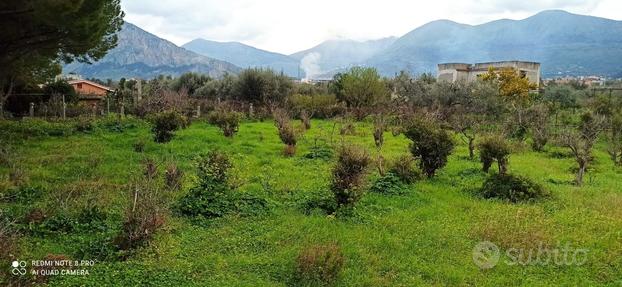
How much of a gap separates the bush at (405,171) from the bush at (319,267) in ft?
16.8

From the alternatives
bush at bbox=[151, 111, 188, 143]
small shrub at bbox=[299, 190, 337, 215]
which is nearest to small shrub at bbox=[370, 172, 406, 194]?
small shrub at bbox=[299, 190, 337, 215]

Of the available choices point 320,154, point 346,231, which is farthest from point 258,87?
point 346,231

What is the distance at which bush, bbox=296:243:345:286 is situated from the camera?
17.3ft

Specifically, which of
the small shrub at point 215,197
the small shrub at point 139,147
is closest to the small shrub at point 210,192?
the small shrub at point 215,197

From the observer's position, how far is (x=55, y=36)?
12.2 meters

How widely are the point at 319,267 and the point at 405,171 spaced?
559 centimetres

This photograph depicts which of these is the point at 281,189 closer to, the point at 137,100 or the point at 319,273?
the point at 319,273

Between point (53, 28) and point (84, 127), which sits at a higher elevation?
point (53, 28)

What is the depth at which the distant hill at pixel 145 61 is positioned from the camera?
155 metres

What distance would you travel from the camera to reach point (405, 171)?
10.5m

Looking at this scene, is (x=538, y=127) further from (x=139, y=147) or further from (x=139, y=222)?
(x=139, y=222)

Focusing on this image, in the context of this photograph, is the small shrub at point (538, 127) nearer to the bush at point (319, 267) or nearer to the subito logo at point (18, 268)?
the bush at point (319, 267)

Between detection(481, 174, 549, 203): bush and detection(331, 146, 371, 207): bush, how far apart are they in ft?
9.93

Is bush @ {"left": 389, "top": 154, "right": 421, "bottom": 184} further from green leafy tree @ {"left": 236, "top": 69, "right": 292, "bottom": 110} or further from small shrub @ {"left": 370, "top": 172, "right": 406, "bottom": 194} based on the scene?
green leafy tree @ {"left": 236, "top": 69, "right": 292, "bottom": 110}
